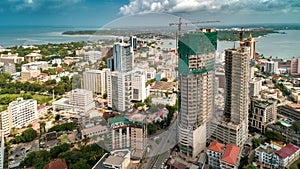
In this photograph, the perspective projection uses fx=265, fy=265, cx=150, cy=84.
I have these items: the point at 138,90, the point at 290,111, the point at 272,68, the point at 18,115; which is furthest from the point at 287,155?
the point at 272,68

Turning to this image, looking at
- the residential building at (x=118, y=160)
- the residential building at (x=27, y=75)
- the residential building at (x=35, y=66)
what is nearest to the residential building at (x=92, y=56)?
the residential building at (x=118, y=160)

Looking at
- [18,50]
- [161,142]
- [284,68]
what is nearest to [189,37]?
[161,142]

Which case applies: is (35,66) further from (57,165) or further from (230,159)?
(230,159)

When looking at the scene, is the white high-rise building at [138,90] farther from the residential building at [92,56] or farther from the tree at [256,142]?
the tree at [256,142]

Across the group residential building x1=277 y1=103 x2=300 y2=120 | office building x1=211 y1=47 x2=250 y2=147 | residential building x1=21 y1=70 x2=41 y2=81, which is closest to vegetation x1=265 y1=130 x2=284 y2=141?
office building x1=211 y1=47 x2=250 y2=147

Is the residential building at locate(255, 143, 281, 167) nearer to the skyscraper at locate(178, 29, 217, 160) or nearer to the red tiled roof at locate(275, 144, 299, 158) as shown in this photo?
the red tiled roof at locate(275, 144, 299, 158)
